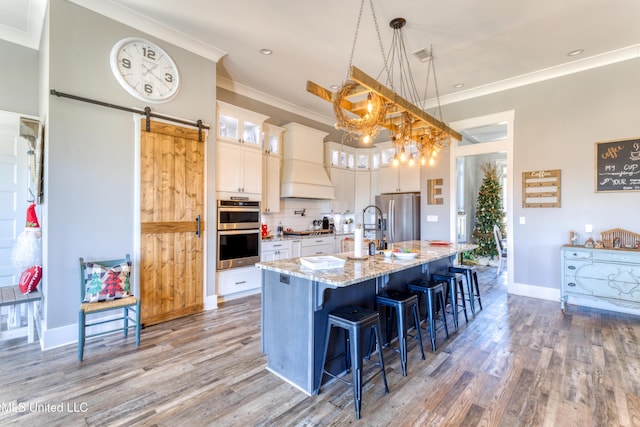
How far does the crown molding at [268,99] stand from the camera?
471 centimetres

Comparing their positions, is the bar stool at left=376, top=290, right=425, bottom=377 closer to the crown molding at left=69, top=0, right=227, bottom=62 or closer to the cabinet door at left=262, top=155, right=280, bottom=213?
the cabinet door at left=262, top=155, right=280, bottom=213

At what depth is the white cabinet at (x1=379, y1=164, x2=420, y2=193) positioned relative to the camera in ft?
19.0

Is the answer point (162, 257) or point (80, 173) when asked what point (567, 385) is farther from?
point (80, 173)

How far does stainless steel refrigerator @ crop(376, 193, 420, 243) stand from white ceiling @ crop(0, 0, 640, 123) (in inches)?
86.2

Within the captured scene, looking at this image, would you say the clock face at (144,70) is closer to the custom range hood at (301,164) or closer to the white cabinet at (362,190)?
the custom range hood at (301,164)

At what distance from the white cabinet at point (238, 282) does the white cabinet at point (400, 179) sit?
10.7 ft

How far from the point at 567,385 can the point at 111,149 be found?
178 inches

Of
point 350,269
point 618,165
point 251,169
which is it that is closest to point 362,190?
point 251,169

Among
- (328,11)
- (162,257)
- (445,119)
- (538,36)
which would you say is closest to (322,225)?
(445,119)

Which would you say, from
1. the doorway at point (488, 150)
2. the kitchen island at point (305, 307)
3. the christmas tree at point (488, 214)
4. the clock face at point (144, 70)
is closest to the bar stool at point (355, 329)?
the kitchen island at point (305, 307)

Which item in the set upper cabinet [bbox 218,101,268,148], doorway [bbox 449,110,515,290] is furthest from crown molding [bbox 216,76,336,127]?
doorway [bbox 449,110,515,290]

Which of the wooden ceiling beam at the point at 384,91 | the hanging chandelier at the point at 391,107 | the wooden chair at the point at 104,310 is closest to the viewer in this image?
the wooden ceiling beam at the point at 384,91

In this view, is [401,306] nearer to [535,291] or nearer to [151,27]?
[535,291]

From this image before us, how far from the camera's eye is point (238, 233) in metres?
4.32
